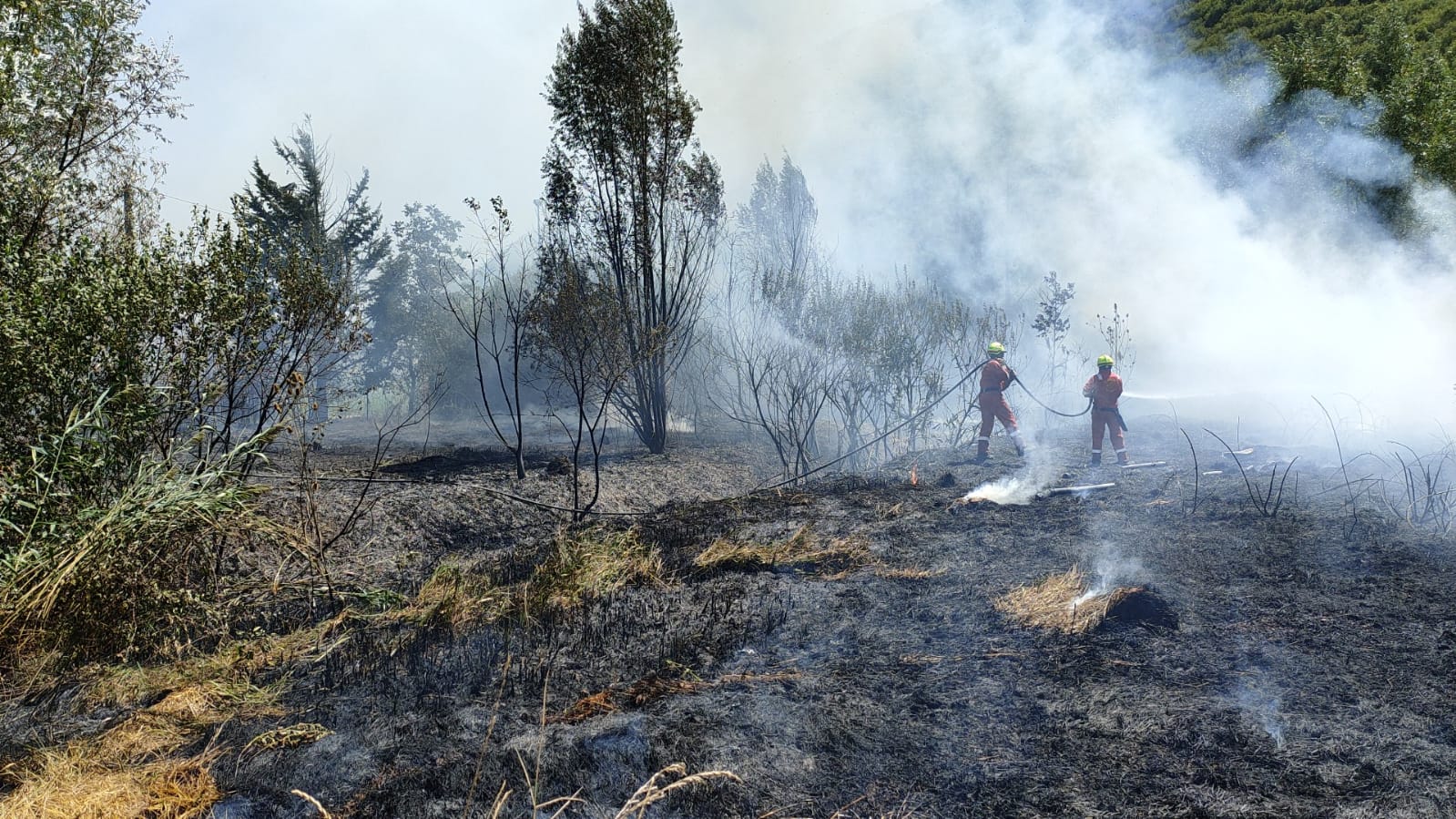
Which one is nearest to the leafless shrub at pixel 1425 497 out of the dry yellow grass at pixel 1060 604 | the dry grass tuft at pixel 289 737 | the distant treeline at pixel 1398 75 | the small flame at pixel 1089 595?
the small flame at pixel 1089 595

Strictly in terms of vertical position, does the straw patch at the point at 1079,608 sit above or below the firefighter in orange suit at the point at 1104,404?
below

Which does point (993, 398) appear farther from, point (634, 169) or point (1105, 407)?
point (634, 169)

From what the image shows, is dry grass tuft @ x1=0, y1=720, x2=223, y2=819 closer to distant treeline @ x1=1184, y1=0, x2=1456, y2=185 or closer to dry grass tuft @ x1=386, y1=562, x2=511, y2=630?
dry grass tuft @ x1=386, y1=562, x2=511, y2=630

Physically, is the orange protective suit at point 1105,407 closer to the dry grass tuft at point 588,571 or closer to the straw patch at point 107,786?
the dry grass tuft at point 588,571

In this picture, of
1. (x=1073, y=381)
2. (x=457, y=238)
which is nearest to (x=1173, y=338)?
(x=1073, y=381)

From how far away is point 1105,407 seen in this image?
11.0 metres

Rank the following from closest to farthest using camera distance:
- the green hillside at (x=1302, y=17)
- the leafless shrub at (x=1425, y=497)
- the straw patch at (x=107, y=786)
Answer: the straw patch at (x=107, y=786)
the leafless shrub at (x=1425, y=497)
the green hillside at (x=1302, y=17)

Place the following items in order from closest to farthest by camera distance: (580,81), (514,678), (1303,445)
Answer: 1. (514,678)
2. (1303,445)
3. (580,81)

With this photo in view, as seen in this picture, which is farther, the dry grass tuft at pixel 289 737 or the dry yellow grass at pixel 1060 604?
the dry yellow grass at pixel 1060 604

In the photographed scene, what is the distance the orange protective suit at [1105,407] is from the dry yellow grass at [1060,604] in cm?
632

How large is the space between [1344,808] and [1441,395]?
1589cm

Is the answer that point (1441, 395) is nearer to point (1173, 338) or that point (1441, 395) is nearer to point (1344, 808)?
point (1173, 338)

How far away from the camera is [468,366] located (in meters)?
31.6

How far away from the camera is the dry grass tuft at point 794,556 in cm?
635
